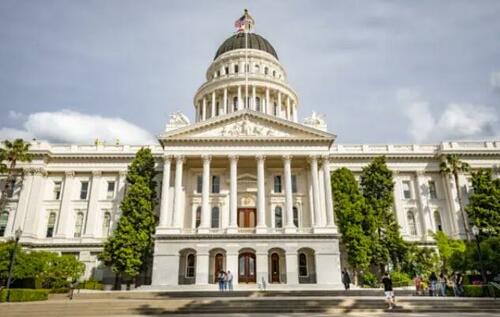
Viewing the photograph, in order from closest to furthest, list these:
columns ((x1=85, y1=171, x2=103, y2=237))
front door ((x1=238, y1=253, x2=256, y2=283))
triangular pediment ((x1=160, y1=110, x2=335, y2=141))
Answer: front door ((x1=238, y1=253, x2=256, y2=283)), triangular pediment ((x1=160, y1=110, x2=335, y2=141)), columns ((x1=85, y1=171, x2=103, y2=237))

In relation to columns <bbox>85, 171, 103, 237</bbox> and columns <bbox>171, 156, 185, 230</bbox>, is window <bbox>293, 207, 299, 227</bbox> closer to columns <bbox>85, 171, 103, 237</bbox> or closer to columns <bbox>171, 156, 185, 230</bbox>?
columns <bbox>171, 156, 185, 230</bbox>

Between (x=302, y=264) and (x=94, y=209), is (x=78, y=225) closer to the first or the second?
(x=94, y=209)

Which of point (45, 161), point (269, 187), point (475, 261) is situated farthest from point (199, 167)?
point (475, 261)

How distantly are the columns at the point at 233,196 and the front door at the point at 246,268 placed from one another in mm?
3449

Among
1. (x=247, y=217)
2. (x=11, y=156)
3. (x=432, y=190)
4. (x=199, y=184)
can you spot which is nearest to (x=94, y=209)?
(x=11, y=156)

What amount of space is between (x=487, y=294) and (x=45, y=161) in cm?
4323

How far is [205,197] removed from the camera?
35.6m

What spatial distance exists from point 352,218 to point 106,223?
86.7 ft

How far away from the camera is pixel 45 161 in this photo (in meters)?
42.2

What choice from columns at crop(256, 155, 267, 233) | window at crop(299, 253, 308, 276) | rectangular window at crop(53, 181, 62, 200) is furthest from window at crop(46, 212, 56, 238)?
window at crop(299, 253, 308, 276)

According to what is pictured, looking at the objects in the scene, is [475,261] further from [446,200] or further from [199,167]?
[199,167]

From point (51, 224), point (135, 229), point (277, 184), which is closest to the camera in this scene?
point (135, 229)

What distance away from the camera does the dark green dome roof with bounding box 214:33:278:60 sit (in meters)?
59.9

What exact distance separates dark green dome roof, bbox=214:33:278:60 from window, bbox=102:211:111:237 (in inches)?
1264
